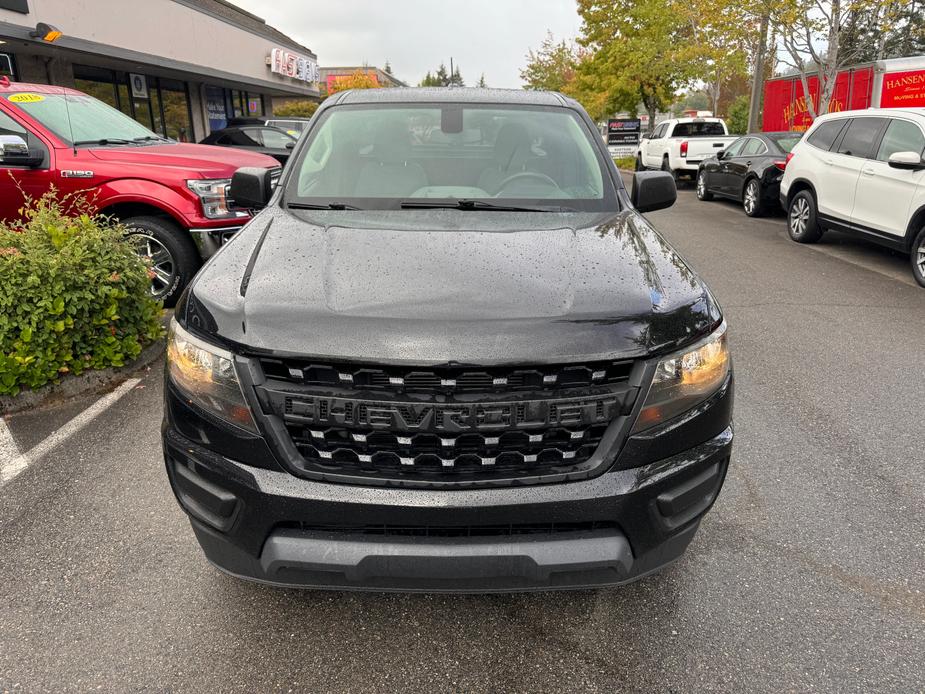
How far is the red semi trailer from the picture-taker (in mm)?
17453

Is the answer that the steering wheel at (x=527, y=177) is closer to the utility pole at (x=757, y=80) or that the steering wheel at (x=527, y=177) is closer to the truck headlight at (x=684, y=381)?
the truck headlight at (x=684, y=381)

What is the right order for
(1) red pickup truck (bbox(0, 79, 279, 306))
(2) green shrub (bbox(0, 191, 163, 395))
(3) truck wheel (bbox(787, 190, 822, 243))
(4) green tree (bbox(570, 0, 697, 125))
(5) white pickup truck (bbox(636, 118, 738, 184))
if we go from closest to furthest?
1. (2) green shrub (bbox(0, 191, 163, 395))
2. (1) red pickup truck (bbox(0, 79, 279, 306))
3. (3) truck wheel (bbox(787, 190, 822, 243))
4. (5) white pickup truck (bbox(636, 118, 738, 184))
5. (4) green tree (bbox(570, 0, 697, 125))

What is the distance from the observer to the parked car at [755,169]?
1202 centimetres

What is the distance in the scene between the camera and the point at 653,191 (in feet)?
11.5

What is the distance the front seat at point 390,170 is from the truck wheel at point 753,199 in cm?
1048

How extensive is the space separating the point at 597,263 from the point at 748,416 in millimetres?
2307

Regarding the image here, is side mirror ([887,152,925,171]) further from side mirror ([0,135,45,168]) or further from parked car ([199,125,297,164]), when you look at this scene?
parked car ([199,125,297,164])

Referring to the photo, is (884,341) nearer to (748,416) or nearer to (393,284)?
(748,416)

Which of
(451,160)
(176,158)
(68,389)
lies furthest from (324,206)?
(176,158)

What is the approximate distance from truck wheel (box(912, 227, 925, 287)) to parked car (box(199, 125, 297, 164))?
1082cm

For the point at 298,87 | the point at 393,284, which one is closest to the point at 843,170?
the point at 393,284

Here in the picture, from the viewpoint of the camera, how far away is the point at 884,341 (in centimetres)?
567

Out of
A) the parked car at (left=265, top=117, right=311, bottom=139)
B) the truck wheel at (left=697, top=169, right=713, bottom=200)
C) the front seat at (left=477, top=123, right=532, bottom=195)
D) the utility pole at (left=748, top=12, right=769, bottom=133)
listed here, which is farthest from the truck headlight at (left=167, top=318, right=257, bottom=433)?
the utility pole at (left=748, top=12, right=769, bottom=133)

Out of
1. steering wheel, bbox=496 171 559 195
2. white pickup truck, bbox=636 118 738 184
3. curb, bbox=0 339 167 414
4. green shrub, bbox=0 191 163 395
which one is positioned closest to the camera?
steering wheel, bbox=496 171 559 195
